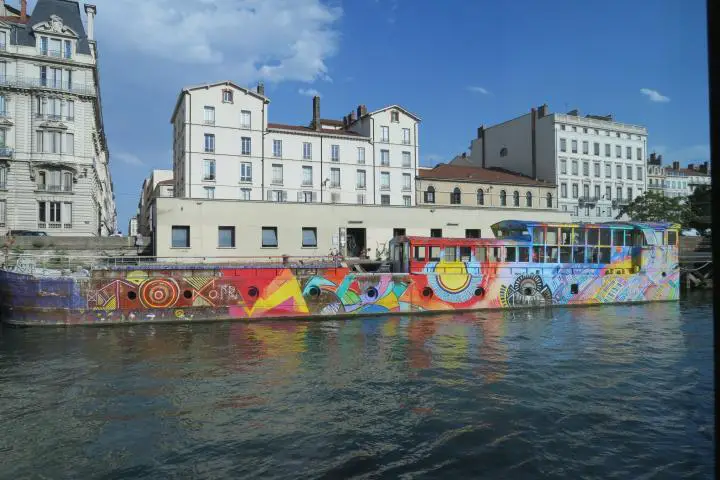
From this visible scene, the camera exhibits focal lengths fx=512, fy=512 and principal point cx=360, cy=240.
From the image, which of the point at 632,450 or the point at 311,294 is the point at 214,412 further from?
the point at 311,294

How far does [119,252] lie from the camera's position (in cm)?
3825

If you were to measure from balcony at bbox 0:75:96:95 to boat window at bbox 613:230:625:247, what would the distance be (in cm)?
4993

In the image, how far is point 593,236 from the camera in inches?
1318

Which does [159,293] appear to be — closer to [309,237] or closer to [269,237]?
[269,237]

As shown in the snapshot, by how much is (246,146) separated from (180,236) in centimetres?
1808

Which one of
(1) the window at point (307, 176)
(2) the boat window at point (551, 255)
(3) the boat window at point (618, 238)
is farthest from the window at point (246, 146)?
(3) the boat window at point (618, 238)

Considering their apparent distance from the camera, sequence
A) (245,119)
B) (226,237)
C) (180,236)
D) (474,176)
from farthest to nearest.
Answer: (474,176) < (245,119) < (226,237) < (180,236)

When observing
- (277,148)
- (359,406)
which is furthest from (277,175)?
(359,406)

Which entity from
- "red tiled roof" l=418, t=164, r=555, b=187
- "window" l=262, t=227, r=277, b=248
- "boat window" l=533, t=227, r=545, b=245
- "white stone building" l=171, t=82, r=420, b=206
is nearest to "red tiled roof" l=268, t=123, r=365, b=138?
"white stone building" l=171, t=82, r=420, b=206

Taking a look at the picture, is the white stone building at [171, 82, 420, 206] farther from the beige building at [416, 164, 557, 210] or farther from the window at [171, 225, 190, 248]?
the window at [171, 225, 190, 248]

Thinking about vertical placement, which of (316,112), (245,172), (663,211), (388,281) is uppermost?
(316,112)

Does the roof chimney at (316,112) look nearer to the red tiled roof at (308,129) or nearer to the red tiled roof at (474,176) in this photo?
the red tiled roof at (308,129)

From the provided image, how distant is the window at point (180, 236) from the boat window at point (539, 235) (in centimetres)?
2402

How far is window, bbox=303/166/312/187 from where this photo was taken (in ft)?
179
